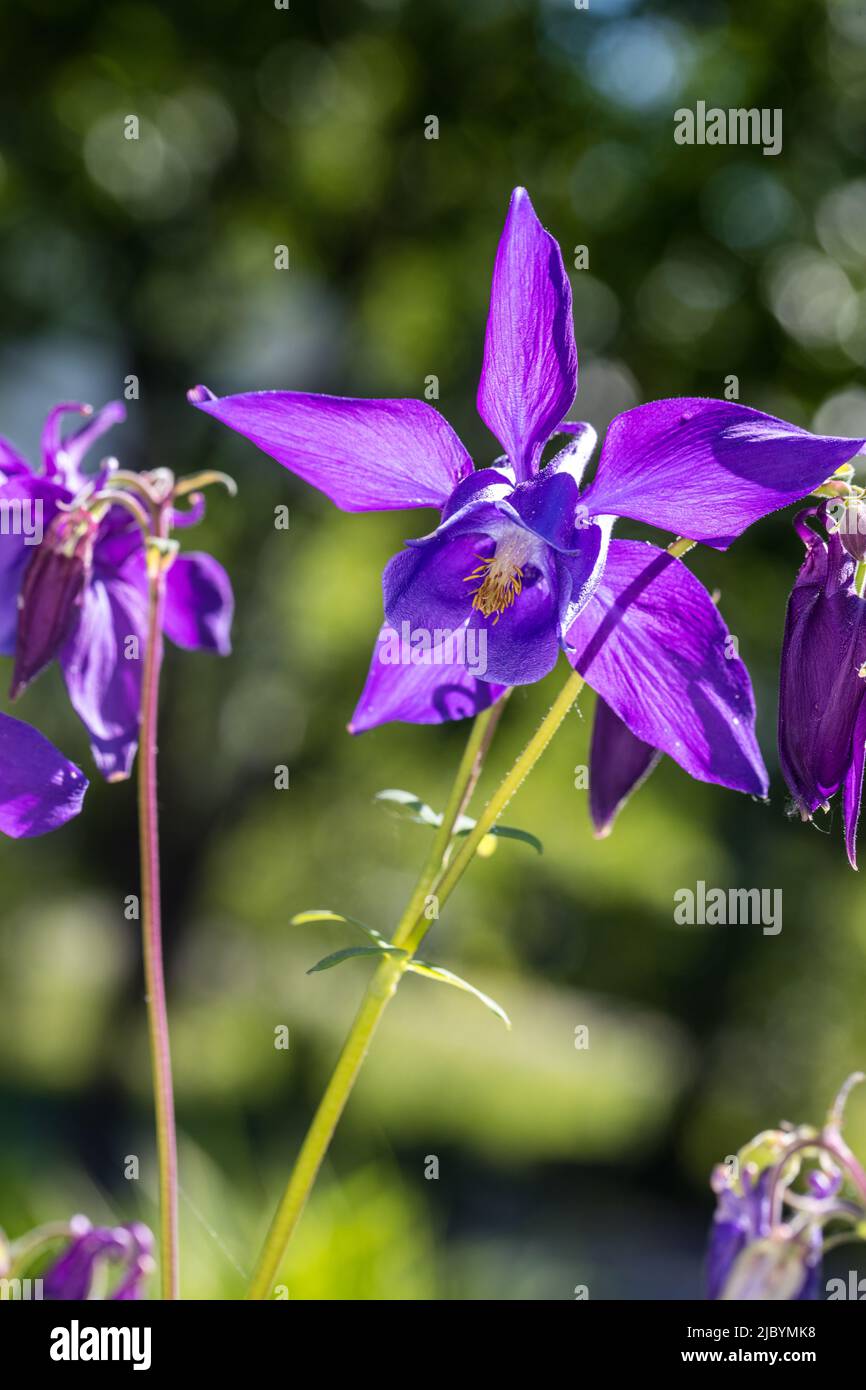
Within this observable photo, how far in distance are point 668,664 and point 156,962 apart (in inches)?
10.1

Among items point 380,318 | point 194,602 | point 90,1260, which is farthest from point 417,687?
point 380,318

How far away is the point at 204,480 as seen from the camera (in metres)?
0.67

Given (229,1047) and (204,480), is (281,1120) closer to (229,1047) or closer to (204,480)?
(229,1047)

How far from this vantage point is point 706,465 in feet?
1.77

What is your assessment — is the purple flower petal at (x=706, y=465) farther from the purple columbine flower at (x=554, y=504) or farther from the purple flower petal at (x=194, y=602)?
the purple flower petal at (x=194, y=602)

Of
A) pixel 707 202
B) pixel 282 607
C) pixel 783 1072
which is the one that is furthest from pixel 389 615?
pixel 783 1072

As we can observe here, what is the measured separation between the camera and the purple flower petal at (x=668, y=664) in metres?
0.56

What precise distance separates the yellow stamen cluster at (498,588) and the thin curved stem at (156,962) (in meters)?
0.14

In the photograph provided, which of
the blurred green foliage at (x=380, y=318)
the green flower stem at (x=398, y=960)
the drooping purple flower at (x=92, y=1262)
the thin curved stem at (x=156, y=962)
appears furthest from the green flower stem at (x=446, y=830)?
the blurred green foliage at (x=380, y=318)

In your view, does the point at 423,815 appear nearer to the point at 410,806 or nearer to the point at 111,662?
the point at 410,806

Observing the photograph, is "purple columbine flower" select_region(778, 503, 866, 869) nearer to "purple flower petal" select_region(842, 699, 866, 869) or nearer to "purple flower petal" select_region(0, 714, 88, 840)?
"purple flower petal" select_region(842, 699, 866, 869)

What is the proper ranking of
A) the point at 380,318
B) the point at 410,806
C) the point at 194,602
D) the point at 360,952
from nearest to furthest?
the point at 360,952 → the point at 410,806 → the point at 194,602 → the point at 380,318

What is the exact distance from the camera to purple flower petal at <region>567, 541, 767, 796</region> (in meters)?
0.56
